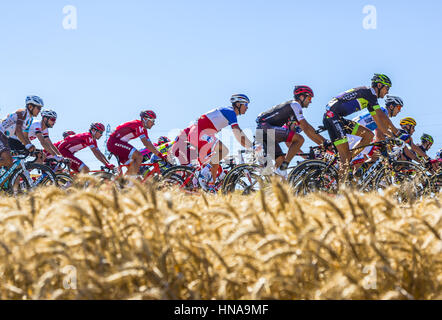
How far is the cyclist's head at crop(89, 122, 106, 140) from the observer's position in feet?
50.1

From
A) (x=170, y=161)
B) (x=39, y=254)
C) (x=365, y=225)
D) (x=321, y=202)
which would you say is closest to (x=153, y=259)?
(x=39, y=254)

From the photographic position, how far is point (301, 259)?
2.69 meters

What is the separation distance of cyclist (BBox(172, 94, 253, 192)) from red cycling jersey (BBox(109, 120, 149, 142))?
1.78 m

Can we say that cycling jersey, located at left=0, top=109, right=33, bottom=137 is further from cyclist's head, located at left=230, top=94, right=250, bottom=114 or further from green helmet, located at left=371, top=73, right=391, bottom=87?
green helmet, located at left=371, top=73, right=391, bottom=87

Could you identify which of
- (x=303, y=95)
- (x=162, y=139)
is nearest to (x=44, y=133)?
(x=162, y=139)

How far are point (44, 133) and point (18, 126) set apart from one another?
71.1 inches

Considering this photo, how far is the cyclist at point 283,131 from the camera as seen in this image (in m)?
10.9

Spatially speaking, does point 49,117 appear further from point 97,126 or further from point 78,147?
point 97,126

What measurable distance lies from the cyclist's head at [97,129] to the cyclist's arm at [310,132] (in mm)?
6907

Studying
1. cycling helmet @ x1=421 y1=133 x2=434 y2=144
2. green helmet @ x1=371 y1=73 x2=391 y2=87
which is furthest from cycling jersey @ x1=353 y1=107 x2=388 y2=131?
cycling helmet @ x1=421 y1=133 x2=434 y2=144

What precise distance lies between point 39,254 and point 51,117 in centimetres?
1236

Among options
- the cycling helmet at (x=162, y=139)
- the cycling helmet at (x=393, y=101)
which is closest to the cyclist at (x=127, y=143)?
the cycling helmet at (x=162, y=139)

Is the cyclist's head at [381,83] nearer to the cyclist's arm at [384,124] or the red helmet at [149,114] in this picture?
the cyclist's arm at [384,124]

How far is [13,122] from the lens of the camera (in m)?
11.9
